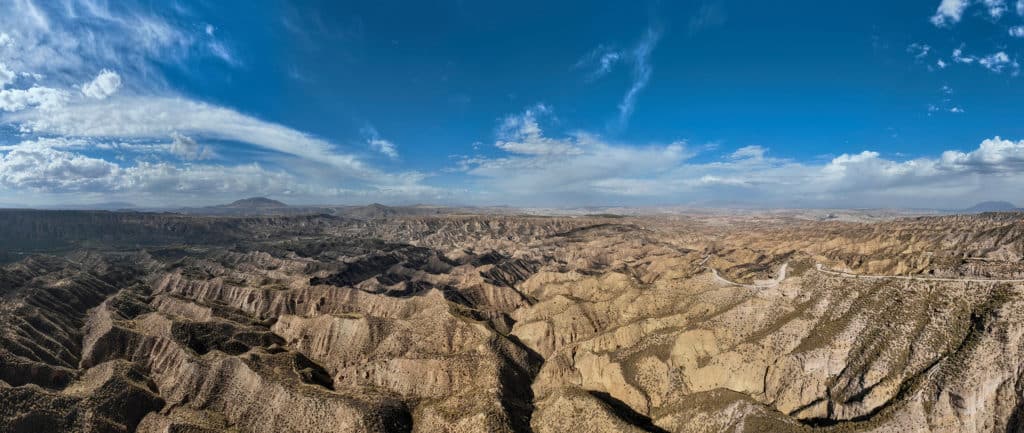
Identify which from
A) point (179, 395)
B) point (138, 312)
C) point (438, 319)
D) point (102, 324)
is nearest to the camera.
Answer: point (179, 395)

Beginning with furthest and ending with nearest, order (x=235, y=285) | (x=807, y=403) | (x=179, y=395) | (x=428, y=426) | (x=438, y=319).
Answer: (x=235, y=285) → (x=438, y=319) → (x=179, y=395) → (x=428, y=426) → (x=807, y=403)

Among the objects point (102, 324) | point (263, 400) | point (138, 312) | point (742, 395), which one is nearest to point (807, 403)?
point (742, 395)

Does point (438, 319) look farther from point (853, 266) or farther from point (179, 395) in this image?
point (853, 266)

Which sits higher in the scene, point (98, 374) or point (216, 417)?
point (98, 374)

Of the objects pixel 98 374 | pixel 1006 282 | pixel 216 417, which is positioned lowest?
pixel 216 417

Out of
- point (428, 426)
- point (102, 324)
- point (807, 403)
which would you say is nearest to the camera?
point (807, 403)

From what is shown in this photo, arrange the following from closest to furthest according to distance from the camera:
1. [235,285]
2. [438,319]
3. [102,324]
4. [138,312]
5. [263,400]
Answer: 1. [263,400]
2. [438,319]
3. [102,324]
4. [138,312]
5. [235,285]

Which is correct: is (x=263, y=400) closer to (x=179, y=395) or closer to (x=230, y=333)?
(x=179, y=395)

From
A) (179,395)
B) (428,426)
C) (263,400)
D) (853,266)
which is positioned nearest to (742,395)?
(428,426)

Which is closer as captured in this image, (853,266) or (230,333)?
(230,333)
